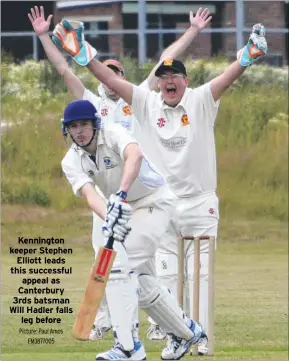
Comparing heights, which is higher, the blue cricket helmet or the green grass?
the blue cricket helmet

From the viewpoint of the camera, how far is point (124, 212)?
7211 mm

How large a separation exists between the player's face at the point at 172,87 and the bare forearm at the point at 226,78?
18cm

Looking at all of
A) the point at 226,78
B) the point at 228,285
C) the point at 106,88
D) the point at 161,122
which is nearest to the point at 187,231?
the point at 161,122

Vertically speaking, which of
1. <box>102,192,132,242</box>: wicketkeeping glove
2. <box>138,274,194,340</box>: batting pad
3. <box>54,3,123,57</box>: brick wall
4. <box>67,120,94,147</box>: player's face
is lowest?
<box>138,274,194,340</box>: batting pad

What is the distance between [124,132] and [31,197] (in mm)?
10623

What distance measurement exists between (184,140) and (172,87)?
0.30 meters

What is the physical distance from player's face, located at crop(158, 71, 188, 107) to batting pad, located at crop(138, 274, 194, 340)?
137cm

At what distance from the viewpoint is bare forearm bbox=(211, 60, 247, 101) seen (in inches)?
332

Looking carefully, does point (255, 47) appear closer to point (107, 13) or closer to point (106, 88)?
point (106, 88)

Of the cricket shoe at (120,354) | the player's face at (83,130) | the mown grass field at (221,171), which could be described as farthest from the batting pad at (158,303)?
the mown grass field at (221,171)

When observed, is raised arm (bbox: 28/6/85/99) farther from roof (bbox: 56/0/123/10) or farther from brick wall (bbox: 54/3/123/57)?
roof (bbox: 56/0/123/10)

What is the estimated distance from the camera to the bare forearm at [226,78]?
843cm

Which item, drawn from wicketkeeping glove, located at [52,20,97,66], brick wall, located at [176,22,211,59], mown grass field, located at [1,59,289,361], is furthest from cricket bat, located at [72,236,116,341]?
brick wall, located at [176,22,211,59]

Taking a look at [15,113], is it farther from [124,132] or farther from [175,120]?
[124,132]
